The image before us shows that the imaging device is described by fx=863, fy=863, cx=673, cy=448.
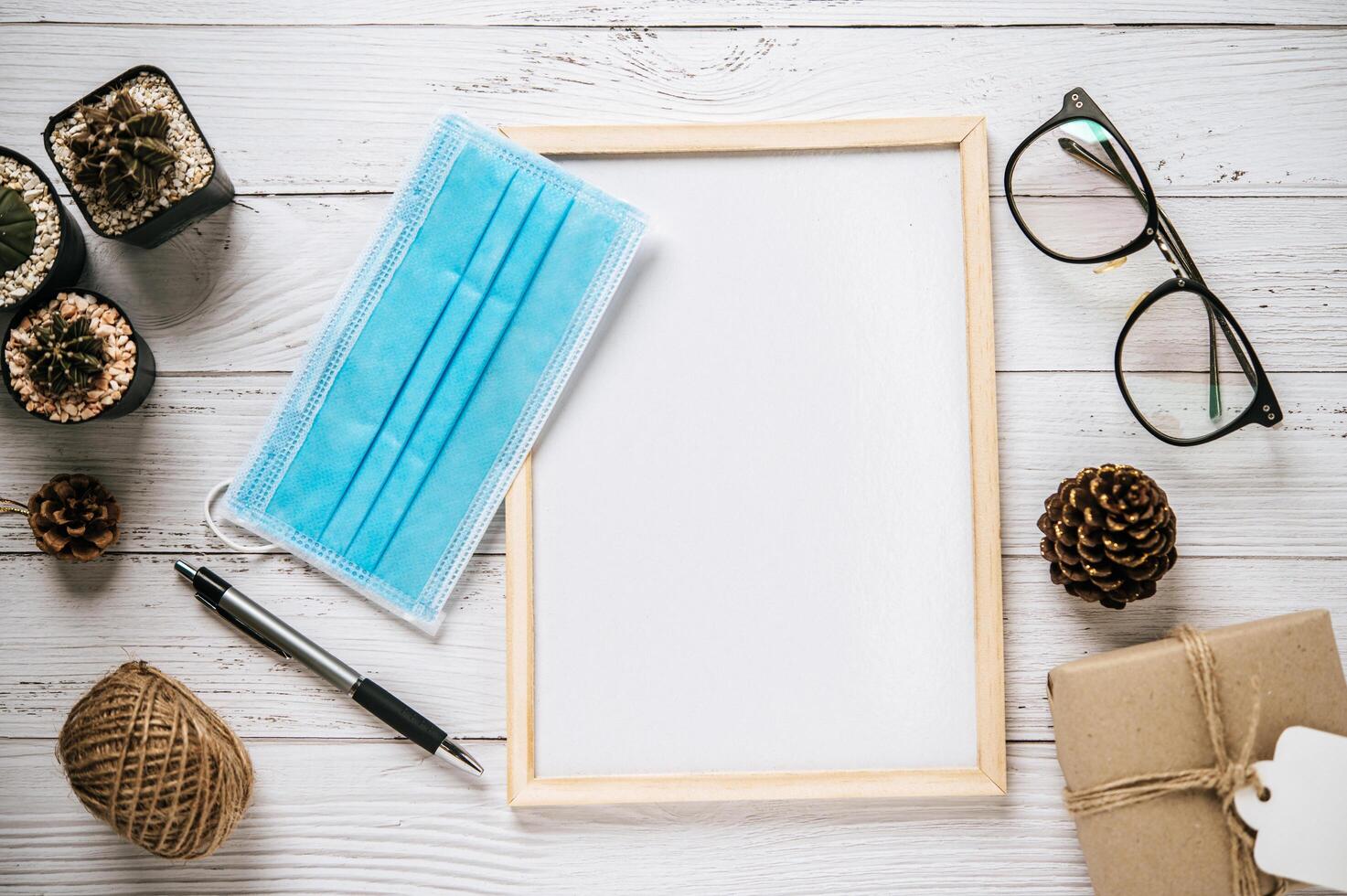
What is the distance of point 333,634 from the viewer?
2.45 ft

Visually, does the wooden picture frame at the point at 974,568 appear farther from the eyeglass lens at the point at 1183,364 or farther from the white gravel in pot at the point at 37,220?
the white gravel in pot at the point at 37,220

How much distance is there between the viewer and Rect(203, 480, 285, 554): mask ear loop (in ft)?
2.44

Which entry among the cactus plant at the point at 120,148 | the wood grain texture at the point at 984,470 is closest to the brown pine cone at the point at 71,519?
the cactus plant at the point at 120,148

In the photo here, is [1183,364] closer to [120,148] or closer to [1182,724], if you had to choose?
[1182,724]

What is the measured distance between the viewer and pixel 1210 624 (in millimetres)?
736

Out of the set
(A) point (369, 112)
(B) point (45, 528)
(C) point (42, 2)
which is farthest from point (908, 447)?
(C) point (42, 2)

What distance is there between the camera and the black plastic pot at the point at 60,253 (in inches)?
27.0

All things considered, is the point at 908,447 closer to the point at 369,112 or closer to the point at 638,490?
the point at 638,490

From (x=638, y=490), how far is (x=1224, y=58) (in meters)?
0.63

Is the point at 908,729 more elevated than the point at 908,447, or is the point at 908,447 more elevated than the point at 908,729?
the point at 908,447

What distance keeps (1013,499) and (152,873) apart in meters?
0.81

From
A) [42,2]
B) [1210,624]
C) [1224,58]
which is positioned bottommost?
[1210,624]

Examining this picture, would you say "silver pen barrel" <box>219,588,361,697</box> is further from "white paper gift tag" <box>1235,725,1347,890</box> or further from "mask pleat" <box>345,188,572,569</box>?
"white paper gift tag" <box>1235,725,1347,890</box>

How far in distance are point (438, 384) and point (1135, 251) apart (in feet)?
1.96
